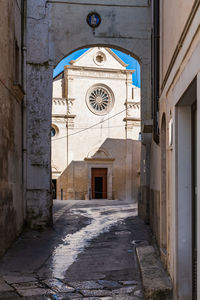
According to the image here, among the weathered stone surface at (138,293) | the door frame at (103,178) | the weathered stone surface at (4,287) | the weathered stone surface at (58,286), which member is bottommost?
the weathered stone surface at (58,286)

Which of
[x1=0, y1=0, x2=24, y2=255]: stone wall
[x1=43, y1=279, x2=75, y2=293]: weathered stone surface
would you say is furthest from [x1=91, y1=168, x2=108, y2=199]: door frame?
[x1=43, y1=279, x2=75, y2=293]: weathered stone surface

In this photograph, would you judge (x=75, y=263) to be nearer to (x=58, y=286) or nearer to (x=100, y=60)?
(x=58, y=286)

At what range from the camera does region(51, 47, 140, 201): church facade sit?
28.3 m

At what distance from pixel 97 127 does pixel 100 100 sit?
1985mm

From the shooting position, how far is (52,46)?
10.9 metres

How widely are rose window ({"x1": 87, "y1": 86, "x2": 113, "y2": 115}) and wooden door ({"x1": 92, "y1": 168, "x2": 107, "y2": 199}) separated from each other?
4.14m

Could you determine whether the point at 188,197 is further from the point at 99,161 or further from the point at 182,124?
the point at 99,161

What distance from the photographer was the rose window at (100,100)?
96.2 ft

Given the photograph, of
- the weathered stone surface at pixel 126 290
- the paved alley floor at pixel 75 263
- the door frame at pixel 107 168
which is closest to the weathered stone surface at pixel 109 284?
the paved alley floor at pixel 75 263

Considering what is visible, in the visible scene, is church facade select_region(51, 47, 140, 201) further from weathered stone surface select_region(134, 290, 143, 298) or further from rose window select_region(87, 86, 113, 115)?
weathered stone surface select_region(134, 290, 143, 298)

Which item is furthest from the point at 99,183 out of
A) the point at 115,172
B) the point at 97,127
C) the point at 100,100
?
the point at 100,100

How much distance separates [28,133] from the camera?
33.5 ft

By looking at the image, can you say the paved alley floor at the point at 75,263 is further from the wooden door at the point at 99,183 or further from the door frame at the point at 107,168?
the wooden door at the point at 99,183

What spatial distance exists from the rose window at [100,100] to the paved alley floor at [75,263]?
61.9 feet
